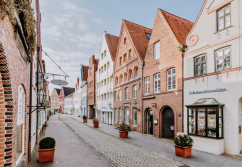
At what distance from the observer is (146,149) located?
10.9 meters

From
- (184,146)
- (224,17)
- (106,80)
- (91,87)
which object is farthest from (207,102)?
(91,87)

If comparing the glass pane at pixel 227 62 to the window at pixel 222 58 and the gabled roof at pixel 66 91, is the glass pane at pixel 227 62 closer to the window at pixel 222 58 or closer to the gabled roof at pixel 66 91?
the window at pixel 222 58

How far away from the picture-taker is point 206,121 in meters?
10.4

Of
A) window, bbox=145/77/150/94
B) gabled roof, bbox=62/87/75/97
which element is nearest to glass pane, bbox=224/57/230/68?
window, bbox=145/77/150/94

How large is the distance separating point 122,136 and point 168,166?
290 inches

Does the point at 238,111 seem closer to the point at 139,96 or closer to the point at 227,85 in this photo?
the point at 227,85

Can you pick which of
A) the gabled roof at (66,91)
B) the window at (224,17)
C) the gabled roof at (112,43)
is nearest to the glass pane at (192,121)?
the window at (224,17)

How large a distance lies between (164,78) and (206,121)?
5.18m

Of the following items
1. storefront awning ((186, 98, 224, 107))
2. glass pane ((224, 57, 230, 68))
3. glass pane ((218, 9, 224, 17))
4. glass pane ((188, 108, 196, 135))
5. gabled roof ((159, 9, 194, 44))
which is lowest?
glass pane ((188, 108, 196, 135))

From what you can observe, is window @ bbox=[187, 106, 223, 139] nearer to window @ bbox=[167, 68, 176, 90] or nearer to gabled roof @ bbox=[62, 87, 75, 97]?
window @ bbox=[167, 68, 176, 90]

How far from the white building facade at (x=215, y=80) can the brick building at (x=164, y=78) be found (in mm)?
993

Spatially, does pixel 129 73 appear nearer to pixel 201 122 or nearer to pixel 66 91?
pixel 201 122

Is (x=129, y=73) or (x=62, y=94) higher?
(x=129, y=73)

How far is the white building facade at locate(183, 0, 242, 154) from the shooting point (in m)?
9.46
